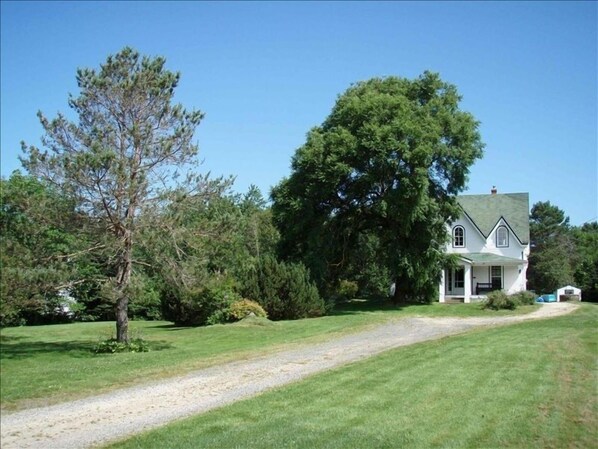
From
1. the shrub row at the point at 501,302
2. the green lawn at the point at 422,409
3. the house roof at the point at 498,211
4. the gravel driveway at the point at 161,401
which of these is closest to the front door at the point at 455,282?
the house roof at the point at 498,211

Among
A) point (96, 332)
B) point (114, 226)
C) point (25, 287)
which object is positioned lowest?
point (96, 332)

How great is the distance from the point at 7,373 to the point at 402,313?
22838 millimetres

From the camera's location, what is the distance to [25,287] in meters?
14.4

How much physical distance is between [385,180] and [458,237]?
14863 mm

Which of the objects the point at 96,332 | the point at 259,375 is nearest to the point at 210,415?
the point at 259,375

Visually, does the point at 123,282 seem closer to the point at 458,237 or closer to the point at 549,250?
the point at 458,237

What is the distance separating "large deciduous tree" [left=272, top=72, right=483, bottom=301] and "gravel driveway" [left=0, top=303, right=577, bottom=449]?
1554 centimetres

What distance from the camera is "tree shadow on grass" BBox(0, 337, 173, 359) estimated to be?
48.7ft

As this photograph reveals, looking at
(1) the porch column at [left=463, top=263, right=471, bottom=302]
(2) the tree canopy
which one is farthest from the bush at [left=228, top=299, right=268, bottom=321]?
(2) the tree canopy

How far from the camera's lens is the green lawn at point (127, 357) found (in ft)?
32.5

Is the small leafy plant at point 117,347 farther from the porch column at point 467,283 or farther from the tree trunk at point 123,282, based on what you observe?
the porch column at point 467,283

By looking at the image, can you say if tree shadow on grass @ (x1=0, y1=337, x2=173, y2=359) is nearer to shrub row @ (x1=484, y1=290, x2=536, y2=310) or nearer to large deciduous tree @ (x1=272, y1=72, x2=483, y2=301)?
large deciduous tree @ (x1=272, y1=72, x2=483, y2=301)

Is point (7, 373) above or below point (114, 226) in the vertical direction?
below

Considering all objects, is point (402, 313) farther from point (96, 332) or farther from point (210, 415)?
point (210, 415)
